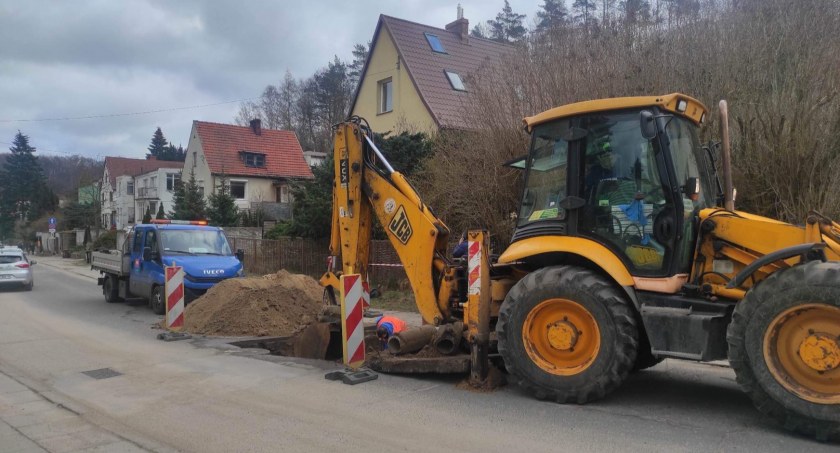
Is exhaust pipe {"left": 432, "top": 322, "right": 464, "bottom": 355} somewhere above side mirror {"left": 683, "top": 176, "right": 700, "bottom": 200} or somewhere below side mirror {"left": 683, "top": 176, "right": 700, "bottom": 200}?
below

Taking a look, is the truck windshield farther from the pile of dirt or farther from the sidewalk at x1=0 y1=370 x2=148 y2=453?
the sidewalk at x1=0 y1=370 x2=148 y2=453

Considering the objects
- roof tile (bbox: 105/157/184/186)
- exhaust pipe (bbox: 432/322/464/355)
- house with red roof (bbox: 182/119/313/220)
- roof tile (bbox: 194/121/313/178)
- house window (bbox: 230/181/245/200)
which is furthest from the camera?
roof tile (bbox: 105/157/184/186)

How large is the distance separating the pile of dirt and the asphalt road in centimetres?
151

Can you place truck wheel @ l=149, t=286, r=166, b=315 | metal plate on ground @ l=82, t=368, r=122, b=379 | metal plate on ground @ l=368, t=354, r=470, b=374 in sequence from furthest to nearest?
truck wheel @ l=149, t=286, r=166, b=315
metal plate on ground @ l=82, t=368, r=122, b=379
metal plate on ground @ l=368, t=354, r=470, b=374

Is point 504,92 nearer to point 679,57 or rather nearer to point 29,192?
point 679,57

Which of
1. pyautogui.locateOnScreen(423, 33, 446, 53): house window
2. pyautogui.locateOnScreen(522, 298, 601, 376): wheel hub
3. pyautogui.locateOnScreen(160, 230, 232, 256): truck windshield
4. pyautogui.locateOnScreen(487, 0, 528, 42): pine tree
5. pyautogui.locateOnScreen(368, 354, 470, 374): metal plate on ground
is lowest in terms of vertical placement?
pyautogui.locateOnScreen(368, 354, 470, 374): metal plate on ground

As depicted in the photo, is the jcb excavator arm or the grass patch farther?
the grass patch

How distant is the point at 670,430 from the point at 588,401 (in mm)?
847

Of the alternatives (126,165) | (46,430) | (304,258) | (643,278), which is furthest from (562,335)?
(126,165)

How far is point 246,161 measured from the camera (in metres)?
49.2

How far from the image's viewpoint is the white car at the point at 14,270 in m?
20.2

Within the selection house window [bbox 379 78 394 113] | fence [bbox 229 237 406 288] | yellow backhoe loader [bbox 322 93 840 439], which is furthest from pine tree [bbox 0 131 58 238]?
yellow backhoe loader [bbox 322 93 840 439]

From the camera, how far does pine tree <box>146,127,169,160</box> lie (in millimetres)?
101125

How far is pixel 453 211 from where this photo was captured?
1423cm
